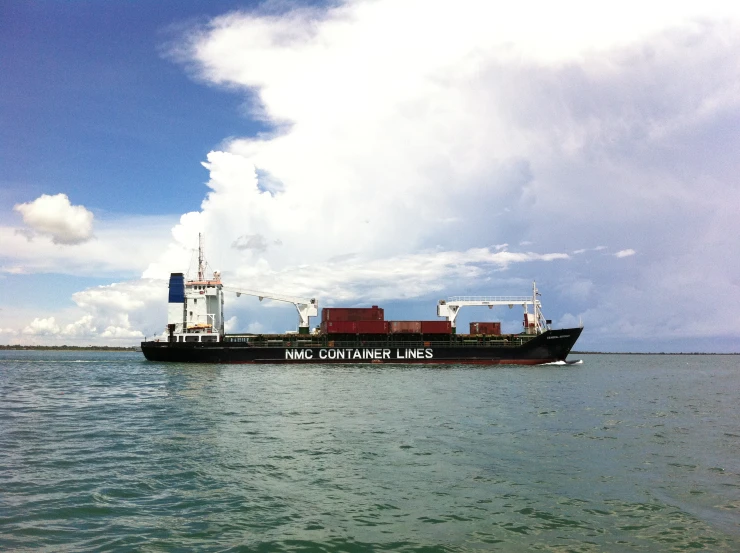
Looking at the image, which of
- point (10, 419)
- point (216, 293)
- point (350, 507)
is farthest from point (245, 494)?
point (216, 293)

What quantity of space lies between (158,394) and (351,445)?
19.0m

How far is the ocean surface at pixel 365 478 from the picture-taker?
27.6 feet

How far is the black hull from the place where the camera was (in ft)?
198

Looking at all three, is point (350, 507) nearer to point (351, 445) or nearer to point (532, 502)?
point (532, 502)

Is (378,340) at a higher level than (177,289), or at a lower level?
lower

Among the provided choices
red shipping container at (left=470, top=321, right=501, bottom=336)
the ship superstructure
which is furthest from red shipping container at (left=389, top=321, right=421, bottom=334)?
the ship superstructure

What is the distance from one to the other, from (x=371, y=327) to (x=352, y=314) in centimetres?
395

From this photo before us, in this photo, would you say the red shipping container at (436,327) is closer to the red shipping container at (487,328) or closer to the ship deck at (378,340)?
the ship deck at (378,340)

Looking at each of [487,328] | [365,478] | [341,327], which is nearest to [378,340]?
[341,327]

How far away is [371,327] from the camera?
211 ft

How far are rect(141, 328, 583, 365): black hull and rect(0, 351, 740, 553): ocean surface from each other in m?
35.7

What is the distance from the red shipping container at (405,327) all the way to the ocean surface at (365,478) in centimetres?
4017

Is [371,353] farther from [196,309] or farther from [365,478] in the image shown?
[365,478]

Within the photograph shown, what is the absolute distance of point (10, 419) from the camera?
2034 centimetres
